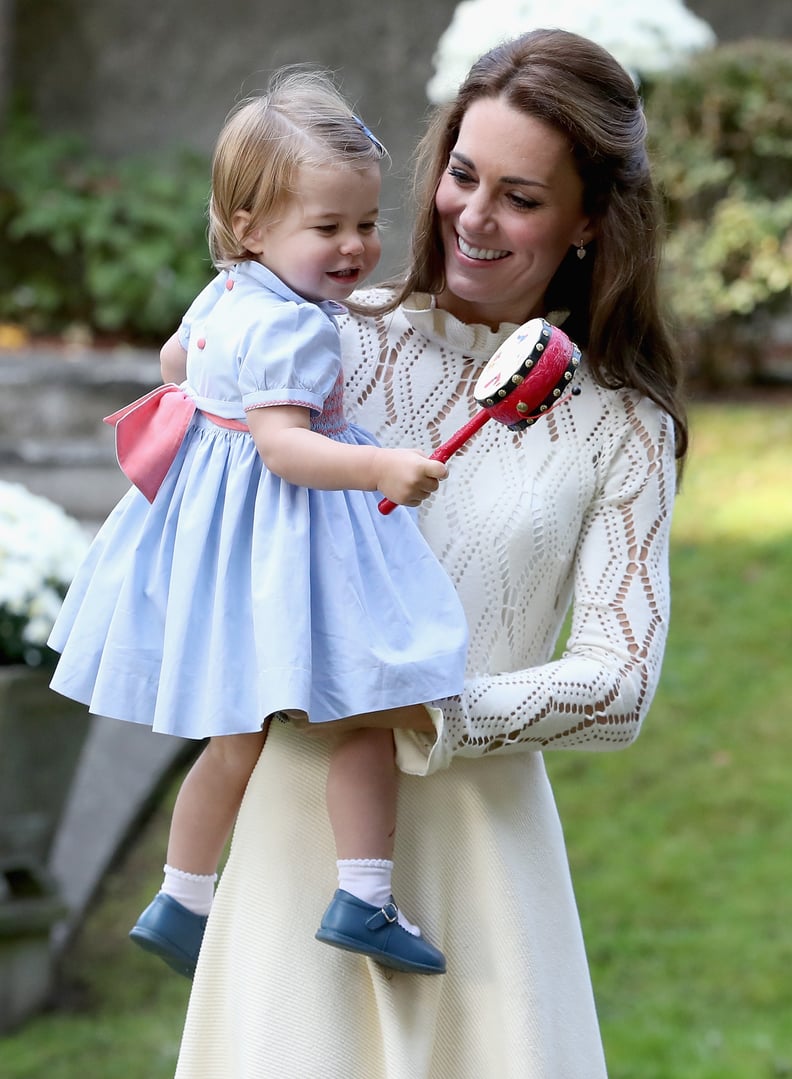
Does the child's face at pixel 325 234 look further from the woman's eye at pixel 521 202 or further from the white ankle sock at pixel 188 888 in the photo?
the white ankle sock at pixel 188 888

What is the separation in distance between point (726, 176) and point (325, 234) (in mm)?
6041

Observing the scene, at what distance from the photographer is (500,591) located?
221 cm

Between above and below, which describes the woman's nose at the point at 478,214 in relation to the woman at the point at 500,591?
above

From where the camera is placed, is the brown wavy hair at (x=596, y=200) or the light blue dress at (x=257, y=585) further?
the brown wavy hair at (x=596, y=200)

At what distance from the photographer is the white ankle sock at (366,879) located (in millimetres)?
2055

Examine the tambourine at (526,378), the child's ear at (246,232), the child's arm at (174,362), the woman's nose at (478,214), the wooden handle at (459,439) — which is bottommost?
the child's arm at (174,362)

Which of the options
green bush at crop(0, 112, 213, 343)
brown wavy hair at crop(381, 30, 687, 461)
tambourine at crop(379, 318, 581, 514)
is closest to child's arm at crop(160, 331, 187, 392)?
Result: brown wavy hair at crop(381, 30, 687, 461)

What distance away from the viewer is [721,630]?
609cm

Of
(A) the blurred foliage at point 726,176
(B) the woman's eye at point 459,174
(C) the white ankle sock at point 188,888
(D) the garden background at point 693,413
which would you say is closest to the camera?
(B) the woman's eye at point 459,174

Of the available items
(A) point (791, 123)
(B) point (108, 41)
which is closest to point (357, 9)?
(B) point (108, 41)

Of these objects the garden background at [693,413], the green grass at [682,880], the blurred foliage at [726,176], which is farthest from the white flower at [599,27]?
the green grass at [682,880]

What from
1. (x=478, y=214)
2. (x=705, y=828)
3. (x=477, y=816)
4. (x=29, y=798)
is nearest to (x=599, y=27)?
(x=705, y=828)

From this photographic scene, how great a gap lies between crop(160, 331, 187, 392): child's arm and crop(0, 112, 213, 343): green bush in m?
6.68

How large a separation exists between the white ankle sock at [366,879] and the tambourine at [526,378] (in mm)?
592
